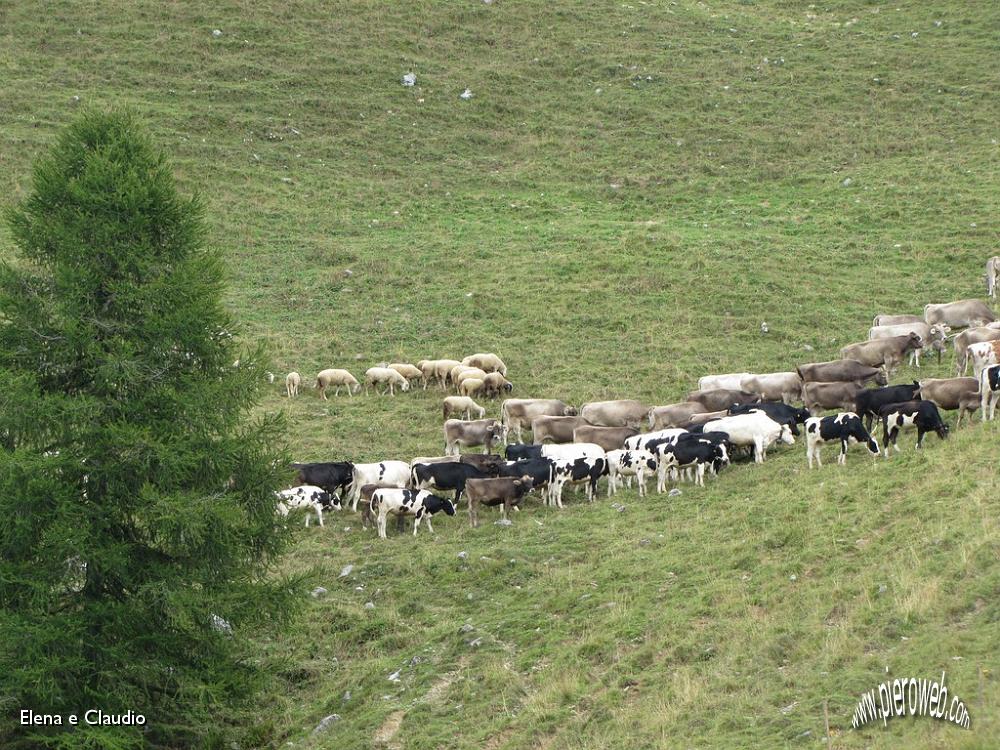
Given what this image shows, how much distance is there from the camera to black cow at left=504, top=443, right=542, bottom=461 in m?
24.9

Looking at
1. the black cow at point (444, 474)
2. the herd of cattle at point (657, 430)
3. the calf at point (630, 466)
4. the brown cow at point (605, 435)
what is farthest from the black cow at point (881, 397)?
the black cow at point (444, 474)

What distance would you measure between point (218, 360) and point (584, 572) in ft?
21.7

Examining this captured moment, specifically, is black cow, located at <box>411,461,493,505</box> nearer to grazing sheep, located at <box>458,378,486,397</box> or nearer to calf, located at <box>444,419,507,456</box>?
calf, located at <box>444,419,507,456</box>

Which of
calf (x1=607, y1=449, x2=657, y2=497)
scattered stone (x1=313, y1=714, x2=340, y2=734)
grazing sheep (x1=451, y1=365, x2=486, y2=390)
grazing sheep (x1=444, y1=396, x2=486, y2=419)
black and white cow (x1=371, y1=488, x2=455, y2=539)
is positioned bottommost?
scattered stone (x1=313, y1=714, x2=340, y2=734)

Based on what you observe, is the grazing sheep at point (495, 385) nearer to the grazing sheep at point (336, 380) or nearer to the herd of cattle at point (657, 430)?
the herd of cattle at point (657, 430)

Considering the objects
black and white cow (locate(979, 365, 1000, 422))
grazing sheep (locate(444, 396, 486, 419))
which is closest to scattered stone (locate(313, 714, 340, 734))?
grazing sheep (locate(444, 396, 486, 419))

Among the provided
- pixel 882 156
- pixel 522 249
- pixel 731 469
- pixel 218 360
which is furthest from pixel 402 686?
pixel 882 156

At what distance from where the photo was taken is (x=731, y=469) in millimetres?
23031

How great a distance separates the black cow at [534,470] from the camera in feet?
75.6

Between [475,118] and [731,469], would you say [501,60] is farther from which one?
[731,469]

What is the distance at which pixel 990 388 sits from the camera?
21812 millimetres

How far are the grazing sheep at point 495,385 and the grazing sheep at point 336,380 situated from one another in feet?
12.0

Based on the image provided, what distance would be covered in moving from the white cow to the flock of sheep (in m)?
0.03

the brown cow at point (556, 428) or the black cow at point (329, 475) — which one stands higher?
the brown cow at point (556, 428)
